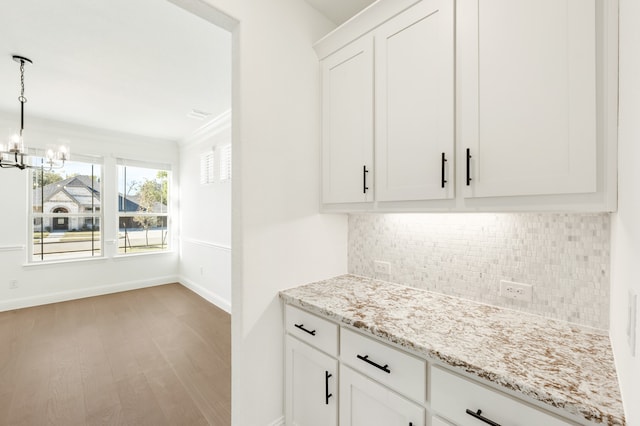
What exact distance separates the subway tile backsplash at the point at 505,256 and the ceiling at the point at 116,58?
5.10 ft

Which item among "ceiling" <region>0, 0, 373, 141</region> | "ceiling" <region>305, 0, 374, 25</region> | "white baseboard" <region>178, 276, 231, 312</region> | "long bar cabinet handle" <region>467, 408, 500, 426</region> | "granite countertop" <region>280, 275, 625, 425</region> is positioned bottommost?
"white baseboard" <region>178, 276, 231, 312</region>

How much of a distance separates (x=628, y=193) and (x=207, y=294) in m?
4.84

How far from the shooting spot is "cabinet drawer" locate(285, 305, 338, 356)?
1.41 meters

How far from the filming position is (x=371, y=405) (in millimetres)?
1241

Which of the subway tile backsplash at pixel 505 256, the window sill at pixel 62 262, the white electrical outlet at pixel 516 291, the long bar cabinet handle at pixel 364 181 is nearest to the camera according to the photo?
the subway tile backsplash at pixel 505 256

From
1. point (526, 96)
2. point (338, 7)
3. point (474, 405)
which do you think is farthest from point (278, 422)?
point (338, 7)

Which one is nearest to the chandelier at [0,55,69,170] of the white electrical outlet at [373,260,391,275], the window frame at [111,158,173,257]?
the window frame at [111,158,173,257]

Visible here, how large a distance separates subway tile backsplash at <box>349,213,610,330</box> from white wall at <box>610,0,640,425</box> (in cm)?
28

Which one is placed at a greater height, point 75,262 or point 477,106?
point 477,106

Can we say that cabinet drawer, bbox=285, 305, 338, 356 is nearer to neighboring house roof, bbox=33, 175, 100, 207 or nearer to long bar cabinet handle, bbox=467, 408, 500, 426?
long bar cabinet handle, bbox=467, 408, 500, 426

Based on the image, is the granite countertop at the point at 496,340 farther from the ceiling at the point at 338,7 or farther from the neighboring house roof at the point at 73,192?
the neighboring house roof at the point at 73,192

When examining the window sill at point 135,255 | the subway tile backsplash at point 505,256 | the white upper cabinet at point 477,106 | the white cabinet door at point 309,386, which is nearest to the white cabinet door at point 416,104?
the white upper cabinet at point 477,106

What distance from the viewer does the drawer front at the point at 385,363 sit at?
42.6 inches

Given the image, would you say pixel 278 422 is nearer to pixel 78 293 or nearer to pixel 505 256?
pixel 505 256
